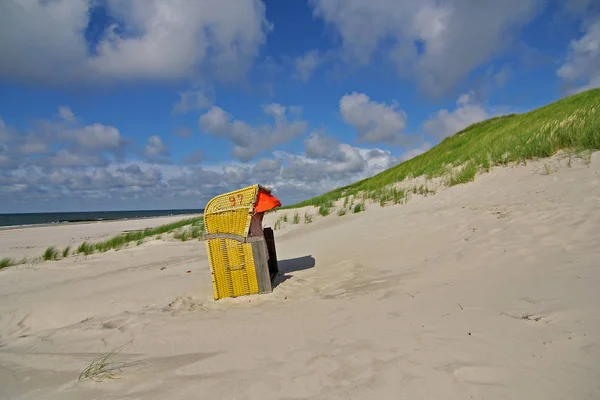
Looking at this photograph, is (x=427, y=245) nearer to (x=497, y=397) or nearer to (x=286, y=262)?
(x=286, y=262)

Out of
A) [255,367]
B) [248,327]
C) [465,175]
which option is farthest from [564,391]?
[465,175]

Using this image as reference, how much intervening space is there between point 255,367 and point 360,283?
6.76ft

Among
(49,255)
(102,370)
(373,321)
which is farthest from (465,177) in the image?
(49,255)

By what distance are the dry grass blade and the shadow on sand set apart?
2367 millimetres

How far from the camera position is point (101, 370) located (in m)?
2.49

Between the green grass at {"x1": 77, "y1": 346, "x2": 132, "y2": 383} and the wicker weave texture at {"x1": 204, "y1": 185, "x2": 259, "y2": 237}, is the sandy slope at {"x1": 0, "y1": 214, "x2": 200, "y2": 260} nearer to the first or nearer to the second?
the wicker weave texture at {"x1": 204, "y1": 185, "x2": 259, "y2": 237}

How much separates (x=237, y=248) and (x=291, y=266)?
1755mm

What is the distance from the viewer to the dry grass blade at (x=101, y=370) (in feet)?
7.86

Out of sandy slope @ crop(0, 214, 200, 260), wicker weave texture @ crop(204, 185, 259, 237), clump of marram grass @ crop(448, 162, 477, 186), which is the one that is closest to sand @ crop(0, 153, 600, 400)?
wicker weave texture @ crop(204, 185, 259, 237)

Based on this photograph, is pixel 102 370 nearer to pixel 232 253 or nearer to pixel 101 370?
pixel 101 370

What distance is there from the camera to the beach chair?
448 centimetres

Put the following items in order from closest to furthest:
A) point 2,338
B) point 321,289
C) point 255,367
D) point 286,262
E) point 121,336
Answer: point 255,367
point 121,336
point 2,338
point 321,289
point 286,262

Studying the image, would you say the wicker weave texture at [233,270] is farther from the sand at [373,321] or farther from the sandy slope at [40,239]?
the sandy slope at [40,239]

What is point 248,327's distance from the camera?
3.23 metres
